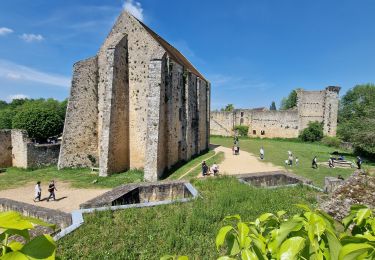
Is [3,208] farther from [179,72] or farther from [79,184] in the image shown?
[179,72]

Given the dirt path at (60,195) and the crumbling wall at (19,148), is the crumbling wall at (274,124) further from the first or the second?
the dirt path at (60,195)

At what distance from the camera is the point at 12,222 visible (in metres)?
0.89

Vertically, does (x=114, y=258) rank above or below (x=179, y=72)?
below

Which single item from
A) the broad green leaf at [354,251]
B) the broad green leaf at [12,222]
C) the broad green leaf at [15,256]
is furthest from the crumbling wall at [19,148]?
the broad green leaf at [354,251]

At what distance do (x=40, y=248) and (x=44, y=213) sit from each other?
246 inches

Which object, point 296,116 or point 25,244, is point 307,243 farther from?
point 296,116

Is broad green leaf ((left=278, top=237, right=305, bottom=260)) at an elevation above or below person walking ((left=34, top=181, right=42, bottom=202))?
above

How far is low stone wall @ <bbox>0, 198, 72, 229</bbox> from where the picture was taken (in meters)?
5.84

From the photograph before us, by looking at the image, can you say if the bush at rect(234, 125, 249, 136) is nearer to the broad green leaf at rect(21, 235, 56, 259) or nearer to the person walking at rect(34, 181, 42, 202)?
→ the person walking at rect(34, 181, 42, 202)

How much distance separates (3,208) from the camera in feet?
23.6

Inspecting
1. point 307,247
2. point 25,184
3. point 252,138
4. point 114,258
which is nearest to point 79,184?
point 25,184

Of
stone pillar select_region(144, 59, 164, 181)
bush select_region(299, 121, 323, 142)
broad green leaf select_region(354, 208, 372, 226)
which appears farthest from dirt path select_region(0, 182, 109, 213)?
bush select_region(299, 121, 323, 142)

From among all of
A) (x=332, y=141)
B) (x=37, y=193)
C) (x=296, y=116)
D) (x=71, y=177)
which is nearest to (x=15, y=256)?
(x=37, y=193)

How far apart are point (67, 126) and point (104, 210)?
13127 millimetres
